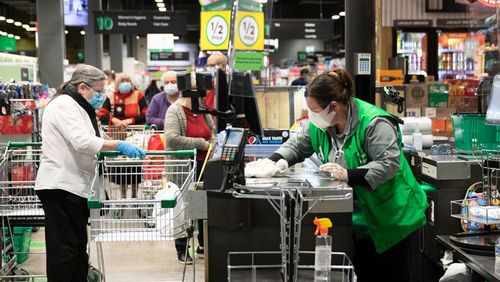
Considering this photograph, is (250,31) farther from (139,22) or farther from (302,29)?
(302,29)

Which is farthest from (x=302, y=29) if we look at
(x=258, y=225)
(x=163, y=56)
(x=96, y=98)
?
(x=163, y=56)

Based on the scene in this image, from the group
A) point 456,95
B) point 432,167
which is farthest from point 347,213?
point 456,95

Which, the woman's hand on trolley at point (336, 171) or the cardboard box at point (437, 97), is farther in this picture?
the cardboard box at point (437, 97)

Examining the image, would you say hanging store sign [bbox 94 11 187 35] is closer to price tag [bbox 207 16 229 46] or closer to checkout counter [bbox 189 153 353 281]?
price tag [bbox 207 16 229 46]

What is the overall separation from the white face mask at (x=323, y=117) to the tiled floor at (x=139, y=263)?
272cm

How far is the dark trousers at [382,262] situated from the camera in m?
3.78

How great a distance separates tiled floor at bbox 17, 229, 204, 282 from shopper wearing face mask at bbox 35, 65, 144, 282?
147cm

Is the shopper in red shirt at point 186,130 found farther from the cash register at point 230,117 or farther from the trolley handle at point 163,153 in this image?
the trolley handle at point 163,153

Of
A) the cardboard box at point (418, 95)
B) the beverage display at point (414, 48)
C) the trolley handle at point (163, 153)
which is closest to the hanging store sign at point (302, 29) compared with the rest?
the beverage display at point (414, 48)

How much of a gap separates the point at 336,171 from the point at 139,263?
3.72 metres

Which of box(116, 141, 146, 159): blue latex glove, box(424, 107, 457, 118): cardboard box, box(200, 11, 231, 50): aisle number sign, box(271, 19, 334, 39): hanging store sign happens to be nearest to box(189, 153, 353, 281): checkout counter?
box(116, 141, 146, 159): blue latex glove

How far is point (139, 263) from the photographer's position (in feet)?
22.0

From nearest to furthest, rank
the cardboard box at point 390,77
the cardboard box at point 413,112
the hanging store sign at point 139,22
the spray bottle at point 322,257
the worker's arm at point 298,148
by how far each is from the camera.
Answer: the spray bottle at point 322,257
the worker's arm at point 298,148
the cardboard box at point 413,112
the cardboard box at point 390,77
the hanging store sign at point 139,22

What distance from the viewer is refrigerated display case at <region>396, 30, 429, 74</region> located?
16578 millimetres
